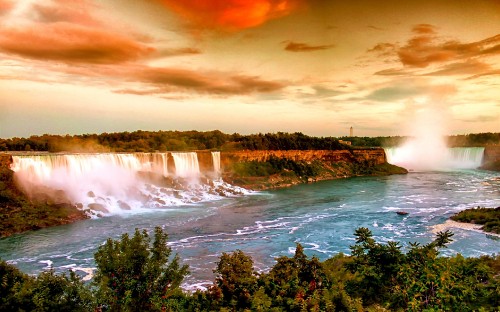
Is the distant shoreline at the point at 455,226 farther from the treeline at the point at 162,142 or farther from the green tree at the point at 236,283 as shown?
the treeline at the point at 162,142

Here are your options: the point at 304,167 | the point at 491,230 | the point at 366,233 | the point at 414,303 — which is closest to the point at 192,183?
the point at 304,167

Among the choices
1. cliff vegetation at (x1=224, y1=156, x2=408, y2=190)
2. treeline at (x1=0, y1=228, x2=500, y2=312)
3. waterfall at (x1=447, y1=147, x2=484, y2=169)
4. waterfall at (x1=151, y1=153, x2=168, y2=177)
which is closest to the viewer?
treeline at (x1=0, y1=228, x2=500, y2=312)

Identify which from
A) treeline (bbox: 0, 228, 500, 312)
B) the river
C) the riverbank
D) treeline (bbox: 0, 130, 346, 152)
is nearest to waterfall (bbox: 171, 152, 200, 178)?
the river

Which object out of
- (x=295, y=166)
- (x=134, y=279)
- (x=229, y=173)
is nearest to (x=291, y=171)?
(x=295, y=166)

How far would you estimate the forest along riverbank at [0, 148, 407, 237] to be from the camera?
2847 centimetres

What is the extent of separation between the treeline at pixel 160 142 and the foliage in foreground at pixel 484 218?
40783mm

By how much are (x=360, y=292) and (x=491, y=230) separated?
1967 cm

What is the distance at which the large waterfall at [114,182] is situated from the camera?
1267 inches

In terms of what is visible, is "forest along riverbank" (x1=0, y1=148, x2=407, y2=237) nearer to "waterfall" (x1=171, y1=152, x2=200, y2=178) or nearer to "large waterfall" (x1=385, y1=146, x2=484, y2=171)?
"waterfall" (x1=171, y1=152, x2=200, y2=178)

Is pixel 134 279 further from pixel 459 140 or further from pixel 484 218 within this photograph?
pixel 459 140

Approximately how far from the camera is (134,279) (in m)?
9.73

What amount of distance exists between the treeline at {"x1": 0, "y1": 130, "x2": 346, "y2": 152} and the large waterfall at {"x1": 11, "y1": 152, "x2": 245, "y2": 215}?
1948 cm

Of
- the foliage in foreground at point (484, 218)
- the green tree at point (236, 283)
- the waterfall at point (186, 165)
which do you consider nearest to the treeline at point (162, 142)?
the waterfall at point (186, 165)

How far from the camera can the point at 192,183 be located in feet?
157
